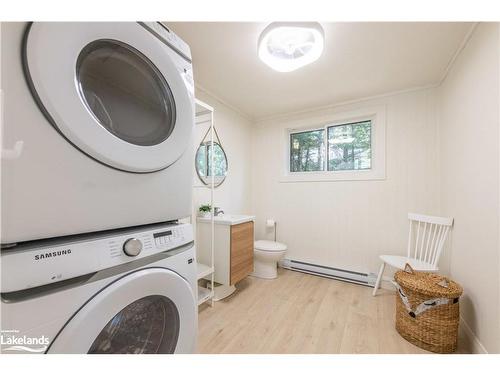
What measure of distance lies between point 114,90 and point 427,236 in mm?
2661

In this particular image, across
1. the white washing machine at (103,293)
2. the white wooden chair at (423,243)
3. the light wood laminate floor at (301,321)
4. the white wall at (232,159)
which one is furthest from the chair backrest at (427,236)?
the white washing machine at (103,293)

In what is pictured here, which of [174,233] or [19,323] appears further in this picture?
[174,233]

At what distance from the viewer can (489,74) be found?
46.9 inches

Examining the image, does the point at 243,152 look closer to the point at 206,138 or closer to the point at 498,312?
the point at 206,138

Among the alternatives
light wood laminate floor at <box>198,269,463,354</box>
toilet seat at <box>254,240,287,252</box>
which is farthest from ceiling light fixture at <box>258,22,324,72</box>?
light wood laminate floor at <box>198,269,463,354</box>

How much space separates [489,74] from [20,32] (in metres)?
2.08

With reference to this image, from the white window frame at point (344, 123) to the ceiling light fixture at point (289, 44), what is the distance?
1.33 meters

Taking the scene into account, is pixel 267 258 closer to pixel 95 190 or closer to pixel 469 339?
pixel 469 339

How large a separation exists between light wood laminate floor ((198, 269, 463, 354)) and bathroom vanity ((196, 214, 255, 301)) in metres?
0.20

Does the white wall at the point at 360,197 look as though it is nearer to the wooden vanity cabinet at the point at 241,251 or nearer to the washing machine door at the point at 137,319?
the wooden vanity cabinet at the point at 241,251

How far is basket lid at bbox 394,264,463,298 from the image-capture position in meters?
1.29

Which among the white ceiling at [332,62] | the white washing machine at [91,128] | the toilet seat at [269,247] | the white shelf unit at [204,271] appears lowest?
the white shelf unit at [204,271]

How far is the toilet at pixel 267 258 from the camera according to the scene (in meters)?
2.31
